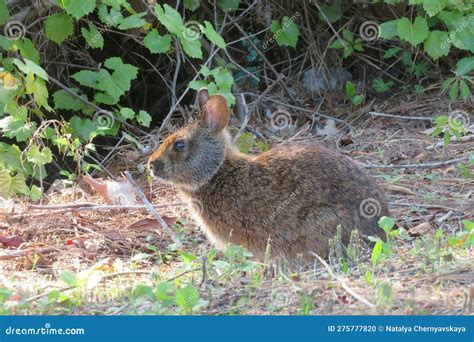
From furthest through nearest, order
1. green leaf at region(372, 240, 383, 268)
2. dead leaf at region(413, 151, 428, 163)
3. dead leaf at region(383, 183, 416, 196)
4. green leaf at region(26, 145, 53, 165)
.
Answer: dead leaf at region(413, 151, 428, 163) < green leaf at region(26, 145, 53, 165) < dead leaf at region(383, 183, 416, 196) < green leaf at region(372, 240, 383, 268)

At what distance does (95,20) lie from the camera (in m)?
8.52

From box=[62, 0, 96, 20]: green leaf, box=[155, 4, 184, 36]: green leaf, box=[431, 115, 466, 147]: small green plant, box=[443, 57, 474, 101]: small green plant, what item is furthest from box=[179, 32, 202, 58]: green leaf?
box=[443, 57, 474, 101]: small green plant

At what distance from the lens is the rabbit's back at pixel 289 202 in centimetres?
545

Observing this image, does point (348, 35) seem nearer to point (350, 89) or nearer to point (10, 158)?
point (350, 89)

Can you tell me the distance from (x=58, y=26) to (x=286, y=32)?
227cm

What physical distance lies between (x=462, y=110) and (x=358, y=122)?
38.8 inches

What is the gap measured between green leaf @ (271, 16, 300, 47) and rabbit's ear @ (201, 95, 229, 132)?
2425 millimetres

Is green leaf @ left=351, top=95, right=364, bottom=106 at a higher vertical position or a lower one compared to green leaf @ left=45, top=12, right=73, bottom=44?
lower

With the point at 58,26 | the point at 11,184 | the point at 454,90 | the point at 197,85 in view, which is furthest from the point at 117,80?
the point at 454,90

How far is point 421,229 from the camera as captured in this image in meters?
5.78

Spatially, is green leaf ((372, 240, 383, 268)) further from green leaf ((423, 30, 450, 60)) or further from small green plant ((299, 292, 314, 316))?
green leaf ((423, 30, 450, 60))

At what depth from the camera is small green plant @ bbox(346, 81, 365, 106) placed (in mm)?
8570

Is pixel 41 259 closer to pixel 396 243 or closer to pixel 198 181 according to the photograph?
pixel 198 181

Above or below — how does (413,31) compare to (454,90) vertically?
above
